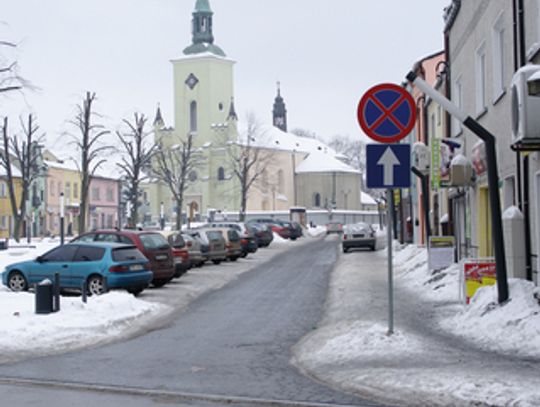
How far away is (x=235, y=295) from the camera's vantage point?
70.0 feet

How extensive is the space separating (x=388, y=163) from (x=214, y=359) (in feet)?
11.4

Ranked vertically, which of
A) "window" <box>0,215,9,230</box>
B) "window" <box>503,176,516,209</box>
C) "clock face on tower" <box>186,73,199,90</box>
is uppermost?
"clock face on tower" <box>186,73,199,90</box>

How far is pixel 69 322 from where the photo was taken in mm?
14758

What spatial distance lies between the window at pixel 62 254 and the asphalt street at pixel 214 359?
3.48 meters

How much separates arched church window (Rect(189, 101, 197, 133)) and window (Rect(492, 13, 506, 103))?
3631 inches

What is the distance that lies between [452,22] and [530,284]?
38.4ft

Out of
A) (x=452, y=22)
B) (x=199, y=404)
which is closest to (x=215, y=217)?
(x=452, y=22)

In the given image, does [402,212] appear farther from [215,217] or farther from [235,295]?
[215,217]

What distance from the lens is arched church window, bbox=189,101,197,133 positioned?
4245 inches

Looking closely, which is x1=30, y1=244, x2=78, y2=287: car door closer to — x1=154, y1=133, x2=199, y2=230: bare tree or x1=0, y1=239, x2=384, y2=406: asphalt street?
x1=0, y1=239, x2=384, y2=406: asphalt street

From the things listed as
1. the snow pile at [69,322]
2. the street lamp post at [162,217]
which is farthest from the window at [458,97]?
the street lamp post at [162,217]

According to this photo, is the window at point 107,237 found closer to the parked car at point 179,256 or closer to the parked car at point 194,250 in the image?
the parked car at point 179,256

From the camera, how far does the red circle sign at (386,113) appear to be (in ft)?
35.8

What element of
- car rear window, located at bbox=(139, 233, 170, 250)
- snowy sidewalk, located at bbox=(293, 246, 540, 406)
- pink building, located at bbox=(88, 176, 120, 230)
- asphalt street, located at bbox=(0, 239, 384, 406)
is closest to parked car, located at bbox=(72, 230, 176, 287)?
car rear window, located at bbox=(139, 233, 170, 250)
